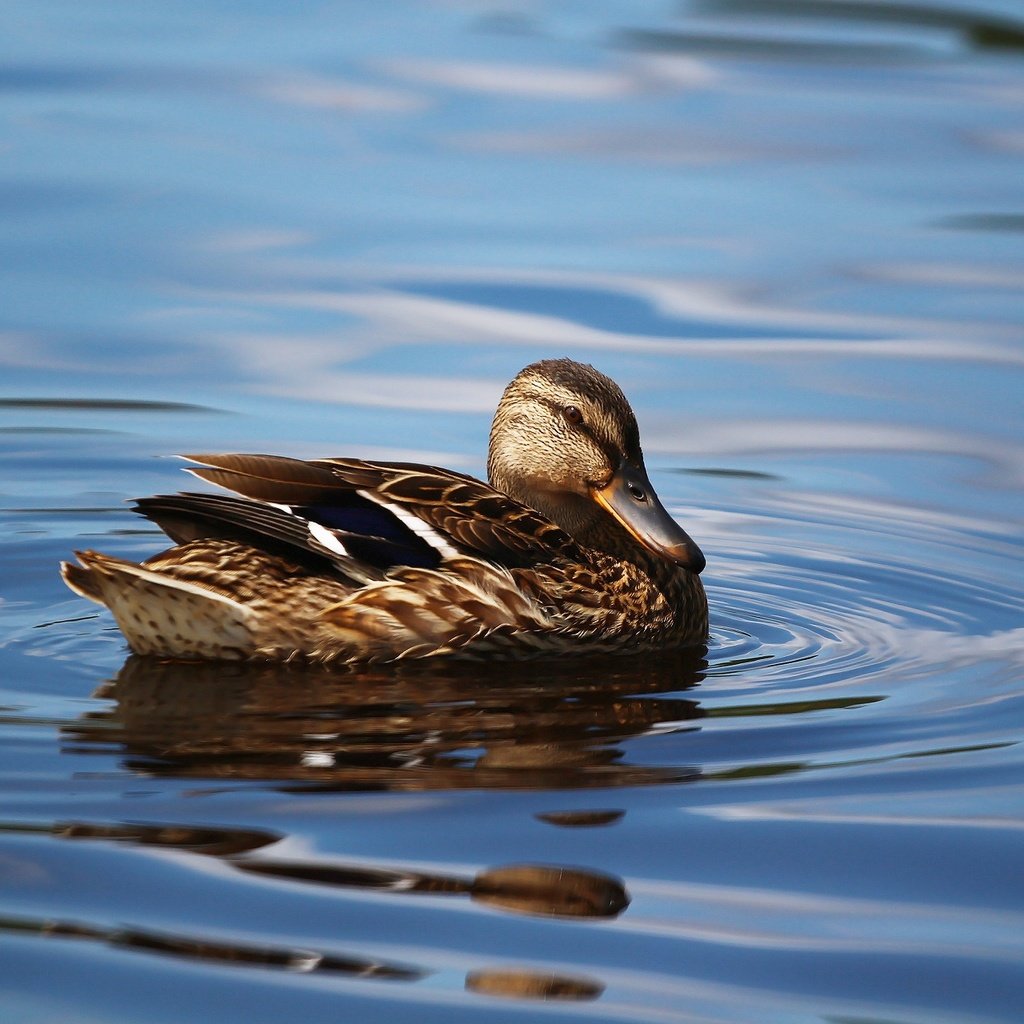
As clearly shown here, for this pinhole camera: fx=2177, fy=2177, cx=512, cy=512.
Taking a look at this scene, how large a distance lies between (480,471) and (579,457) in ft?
7.02

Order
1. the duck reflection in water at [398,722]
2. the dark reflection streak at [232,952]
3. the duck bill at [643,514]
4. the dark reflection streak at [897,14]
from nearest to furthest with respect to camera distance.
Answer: the dark reflection streak at [232,952] → the duck reflection in water at [398,722] → the duck bill at [643,514] → the dark reflection streak at [897,14]

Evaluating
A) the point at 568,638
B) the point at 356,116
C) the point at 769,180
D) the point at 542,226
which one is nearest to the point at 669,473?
the point at 568,638

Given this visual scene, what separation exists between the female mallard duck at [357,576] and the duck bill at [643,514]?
0.13 meters

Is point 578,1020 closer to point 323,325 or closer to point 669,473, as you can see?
point 669,473

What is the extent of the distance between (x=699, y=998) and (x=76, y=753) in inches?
96.5

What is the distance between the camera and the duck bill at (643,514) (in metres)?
8.73

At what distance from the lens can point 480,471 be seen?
11.1 meters

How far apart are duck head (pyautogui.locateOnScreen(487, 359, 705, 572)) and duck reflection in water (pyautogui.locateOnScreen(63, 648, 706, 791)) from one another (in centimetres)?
73

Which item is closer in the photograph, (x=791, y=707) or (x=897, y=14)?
(x=791, y=707)

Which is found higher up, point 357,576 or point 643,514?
point 643,514

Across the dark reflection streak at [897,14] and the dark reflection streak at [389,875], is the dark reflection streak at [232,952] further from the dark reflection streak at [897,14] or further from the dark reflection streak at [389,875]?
the dark reflection streak at [897,14]

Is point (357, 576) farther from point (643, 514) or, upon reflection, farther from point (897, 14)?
point (897, 14)

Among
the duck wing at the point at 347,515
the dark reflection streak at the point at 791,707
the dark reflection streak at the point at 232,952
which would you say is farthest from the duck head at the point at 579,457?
the dark reflection streak at the point at 232,952

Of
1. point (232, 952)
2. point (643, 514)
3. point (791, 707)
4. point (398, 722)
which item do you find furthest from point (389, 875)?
point (643, 514)
